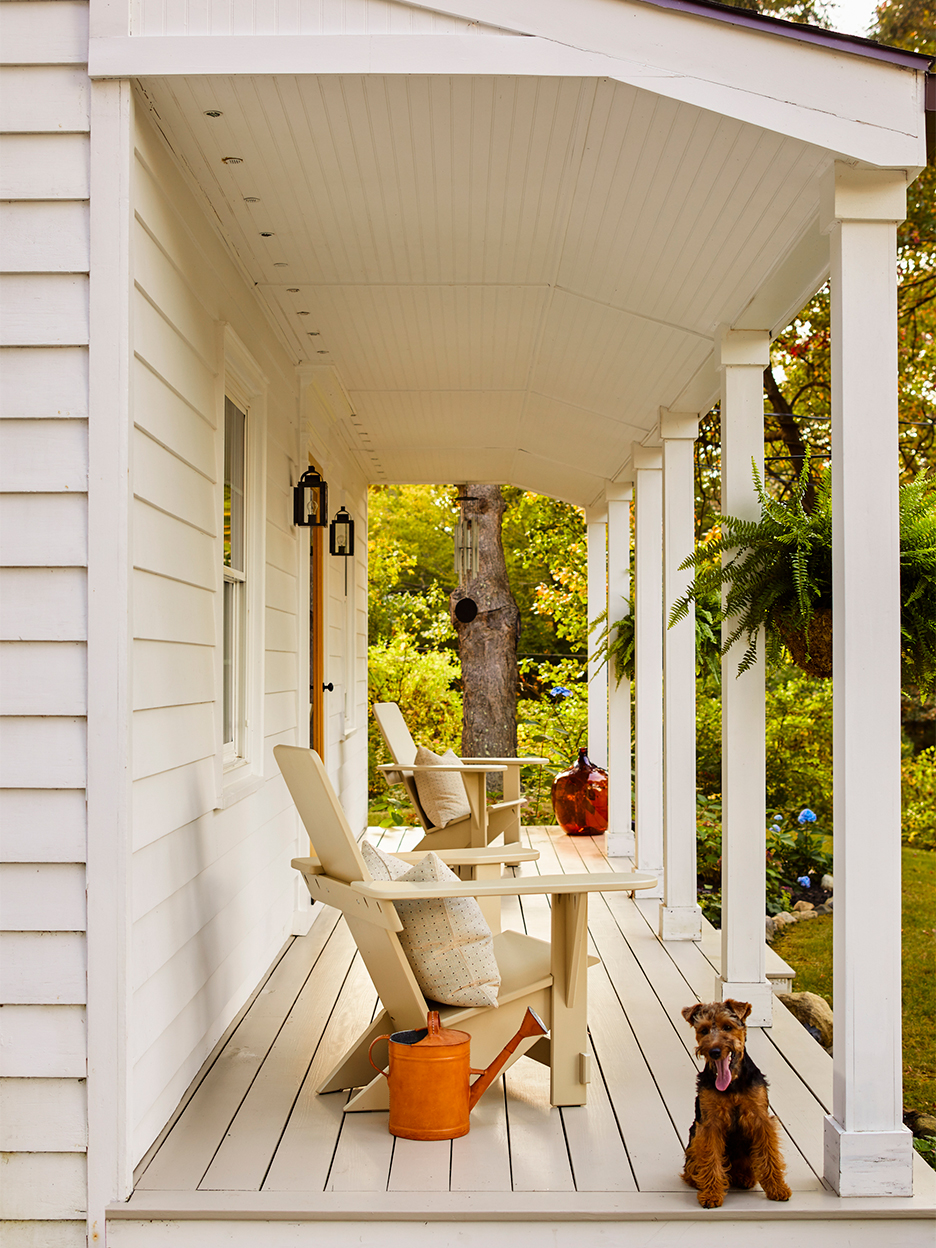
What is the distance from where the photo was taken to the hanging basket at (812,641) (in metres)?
3.21

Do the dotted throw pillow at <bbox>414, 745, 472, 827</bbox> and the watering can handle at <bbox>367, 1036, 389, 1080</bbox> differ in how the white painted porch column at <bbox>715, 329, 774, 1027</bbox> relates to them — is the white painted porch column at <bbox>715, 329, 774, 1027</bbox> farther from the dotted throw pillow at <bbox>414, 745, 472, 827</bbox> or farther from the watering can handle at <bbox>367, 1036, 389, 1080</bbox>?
the dotted throw pillow at <bbox>414, 745, 472, 827</bbox>

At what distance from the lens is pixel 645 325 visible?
13.8ft

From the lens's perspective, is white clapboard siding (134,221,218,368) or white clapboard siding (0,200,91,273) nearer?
white clapboard siding (0,200,91,273)

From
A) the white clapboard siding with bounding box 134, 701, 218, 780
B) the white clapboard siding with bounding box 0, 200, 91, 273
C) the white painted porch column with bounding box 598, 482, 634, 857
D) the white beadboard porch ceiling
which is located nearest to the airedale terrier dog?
the white clapboard siding with bounding box 134, 701, 218, 780

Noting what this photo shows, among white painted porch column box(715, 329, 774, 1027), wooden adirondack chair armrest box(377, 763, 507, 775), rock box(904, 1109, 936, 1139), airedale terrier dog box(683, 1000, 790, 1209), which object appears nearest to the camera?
airedale terrier dog box(683, 1000, 790, 1209)

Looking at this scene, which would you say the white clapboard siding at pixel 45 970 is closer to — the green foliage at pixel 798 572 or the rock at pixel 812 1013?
the green foliage at pixel 798 572

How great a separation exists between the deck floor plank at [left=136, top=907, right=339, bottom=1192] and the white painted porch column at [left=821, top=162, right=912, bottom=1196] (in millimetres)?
1510

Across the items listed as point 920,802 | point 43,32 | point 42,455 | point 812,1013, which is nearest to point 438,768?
point 812,1013

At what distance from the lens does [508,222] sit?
11.7ft

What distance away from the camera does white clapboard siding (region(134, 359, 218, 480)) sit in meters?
2.71

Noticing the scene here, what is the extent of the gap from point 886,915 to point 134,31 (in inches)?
107

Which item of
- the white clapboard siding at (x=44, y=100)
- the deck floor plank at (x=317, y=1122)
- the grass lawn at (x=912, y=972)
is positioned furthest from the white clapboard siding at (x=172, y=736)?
the grass lawn at (x=912, y=972)

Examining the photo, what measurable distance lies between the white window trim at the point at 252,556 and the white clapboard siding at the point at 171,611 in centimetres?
63

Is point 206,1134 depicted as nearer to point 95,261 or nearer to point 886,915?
point 886,915
